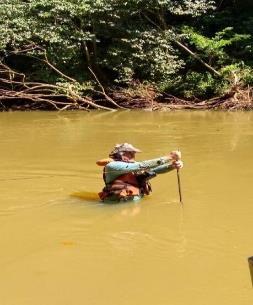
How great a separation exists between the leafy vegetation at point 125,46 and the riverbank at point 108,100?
270 mm

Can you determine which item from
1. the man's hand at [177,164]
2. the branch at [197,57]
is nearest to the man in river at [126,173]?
the man's hand at [177,164]

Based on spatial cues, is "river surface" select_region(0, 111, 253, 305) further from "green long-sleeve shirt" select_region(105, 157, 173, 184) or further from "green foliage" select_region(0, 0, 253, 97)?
"green foliage" select_region(0, 0, 253, 97)

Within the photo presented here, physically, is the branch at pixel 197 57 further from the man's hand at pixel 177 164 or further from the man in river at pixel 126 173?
the man's hand at pixel 177 164

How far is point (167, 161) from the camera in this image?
7.06 meters

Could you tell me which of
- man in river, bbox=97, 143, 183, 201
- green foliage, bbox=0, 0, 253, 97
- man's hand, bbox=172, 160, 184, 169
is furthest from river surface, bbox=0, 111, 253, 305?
green foliage, bbox=0, 0, 253, 97

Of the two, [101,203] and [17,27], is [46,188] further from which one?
[17,27]

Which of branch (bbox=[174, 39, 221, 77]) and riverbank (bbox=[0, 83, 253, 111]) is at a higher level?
branch (bbox=[174, 39, 221, 77])

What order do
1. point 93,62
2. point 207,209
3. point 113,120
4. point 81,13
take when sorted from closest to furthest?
point 207,209 < point 113,120 < point 81,13 < point 93,62

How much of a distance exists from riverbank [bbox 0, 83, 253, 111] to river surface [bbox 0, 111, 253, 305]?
23.2 ft

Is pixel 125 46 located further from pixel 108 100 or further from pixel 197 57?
pixel 197 57

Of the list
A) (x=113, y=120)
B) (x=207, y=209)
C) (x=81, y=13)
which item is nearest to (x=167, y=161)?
(x=207, y=209)

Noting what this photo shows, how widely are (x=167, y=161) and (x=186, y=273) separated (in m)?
2.25

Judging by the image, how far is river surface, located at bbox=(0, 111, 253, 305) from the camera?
4672 millimetres

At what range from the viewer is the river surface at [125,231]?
467 cm
